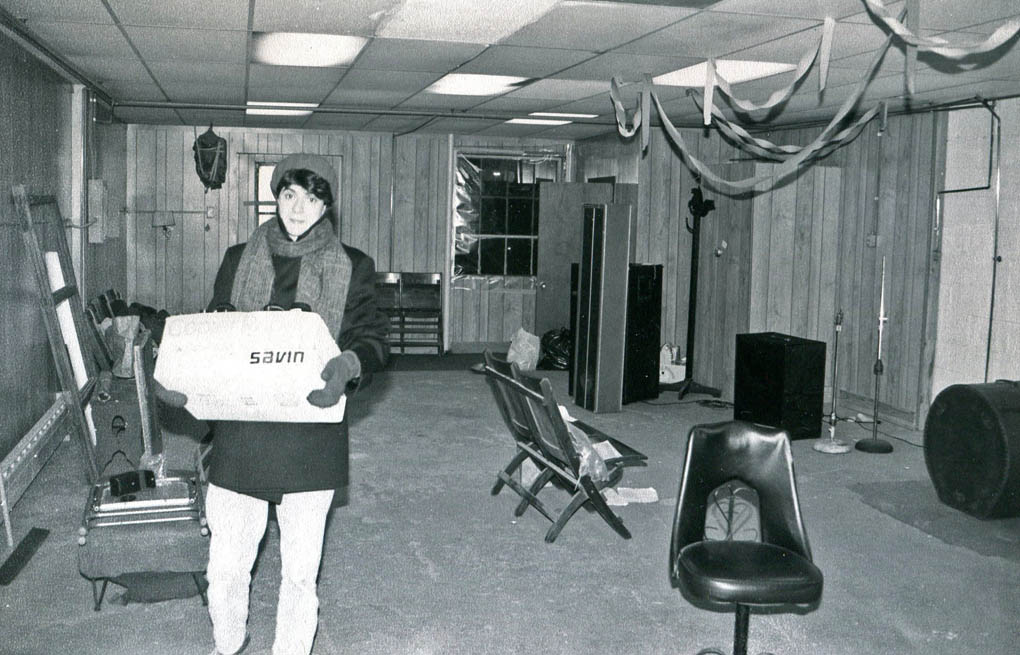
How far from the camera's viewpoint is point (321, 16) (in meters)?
4.62

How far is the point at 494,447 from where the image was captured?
641cm

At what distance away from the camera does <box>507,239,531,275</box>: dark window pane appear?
11.0 meters

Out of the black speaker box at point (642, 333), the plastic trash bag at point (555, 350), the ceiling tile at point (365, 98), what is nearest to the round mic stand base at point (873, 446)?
the black speaker box at point (642, 333)

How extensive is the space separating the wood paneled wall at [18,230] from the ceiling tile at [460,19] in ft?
6.43

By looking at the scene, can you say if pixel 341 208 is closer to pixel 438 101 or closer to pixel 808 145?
pixel 438 101

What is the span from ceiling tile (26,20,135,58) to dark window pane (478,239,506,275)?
552cm

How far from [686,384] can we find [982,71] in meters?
3.78

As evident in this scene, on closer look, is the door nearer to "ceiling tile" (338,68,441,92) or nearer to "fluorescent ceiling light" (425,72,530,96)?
"fluorescent ceiling light" (425,72,530,96)

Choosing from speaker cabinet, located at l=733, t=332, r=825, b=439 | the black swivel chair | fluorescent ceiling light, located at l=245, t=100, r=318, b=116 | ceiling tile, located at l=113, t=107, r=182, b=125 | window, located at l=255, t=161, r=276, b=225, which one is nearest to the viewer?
the black swivel chair

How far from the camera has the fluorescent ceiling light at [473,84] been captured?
6.59 meters

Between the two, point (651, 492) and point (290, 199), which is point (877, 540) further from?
point (290, 199)

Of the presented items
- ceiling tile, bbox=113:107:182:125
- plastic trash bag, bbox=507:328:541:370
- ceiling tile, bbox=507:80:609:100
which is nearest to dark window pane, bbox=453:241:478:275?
plastic trash bag, bbox=507:328:541:370

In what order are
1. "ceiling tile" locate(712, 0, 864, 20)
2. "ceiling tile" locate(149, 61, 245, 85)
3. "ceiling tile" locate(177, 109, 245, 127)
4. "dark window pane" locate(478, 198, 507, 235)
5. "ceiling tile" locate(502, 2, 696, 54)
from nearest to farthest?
"ceiling tile" locate(712, 0, 864, 20), "ceiling tile" locate(502, 2, 696, 54), "ceiling tile" locate(149, 61, 245, 85), "ceiling tile" locate(177, 109, 245, 127), "dark window pane" locate(478, 198, 507, 235)

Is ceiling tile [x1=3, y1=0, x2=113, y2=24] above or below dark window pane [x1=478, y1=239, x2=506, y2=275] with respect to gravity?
above
